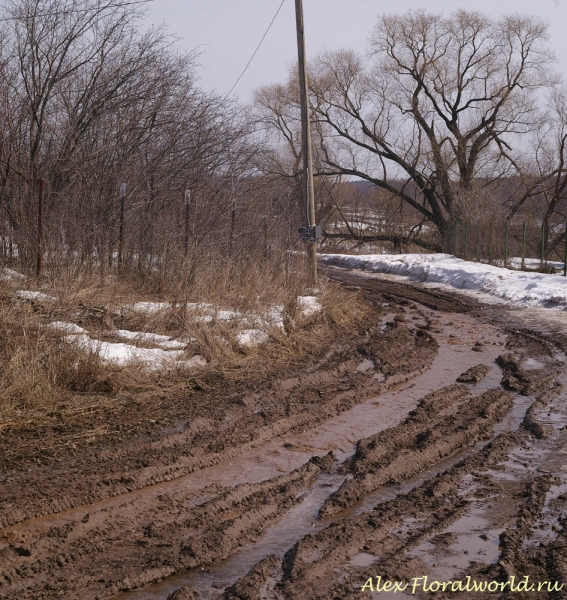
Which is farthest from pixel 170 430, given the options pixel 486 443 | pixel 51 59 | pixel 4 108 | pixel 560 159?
pixel 560 159

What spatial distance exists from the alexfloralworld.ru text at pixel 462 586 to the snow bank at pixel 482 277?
12.6m

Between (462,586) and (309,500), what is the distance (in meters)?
1.45

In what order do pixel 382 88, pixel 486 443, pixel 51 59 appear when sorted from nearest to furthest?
pixel 486 443 → pixel 51 59 → pixel 382 88

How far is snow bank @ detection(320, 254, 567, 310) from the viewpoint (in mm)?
16641

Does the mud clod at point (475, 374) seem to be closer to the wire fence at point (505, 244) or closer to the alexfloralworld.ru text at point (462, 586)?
the alexfloralworld.ru text at point (462, 586)

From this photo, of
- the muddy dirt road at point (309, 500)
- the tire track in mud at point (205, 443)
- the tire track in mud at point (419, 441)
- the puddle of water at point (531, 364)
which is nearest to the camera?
the muddy dirt road at point (309, 500)

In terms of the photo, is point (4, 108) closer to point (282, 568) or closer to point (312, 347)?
point (312, 347)

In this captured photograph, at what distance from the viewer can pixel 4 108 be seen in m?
A: 13.7

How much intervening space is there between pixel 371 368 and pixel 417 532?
5.14 metres

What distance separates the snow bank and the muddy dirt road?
8660mm

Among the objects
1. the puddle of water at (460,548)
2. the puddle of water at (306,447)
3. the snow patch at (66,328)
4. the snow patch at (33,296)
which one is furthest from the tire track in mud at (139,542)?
the snow patch at (33,296)

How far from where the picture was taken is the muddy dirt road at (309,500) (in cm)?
372

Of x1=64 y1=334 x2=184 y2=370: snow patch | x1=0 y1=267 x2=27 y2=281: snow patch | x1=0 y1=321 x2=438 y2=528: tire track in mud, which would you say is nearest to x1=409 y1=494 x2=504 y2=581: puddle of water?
x1=0 y1=321 x2=438 y2=528: tire track in mud

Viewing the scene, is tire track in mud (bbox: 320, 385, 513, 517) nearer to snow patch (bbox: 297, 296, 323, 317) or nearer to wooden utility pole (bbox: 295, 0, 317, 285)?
snow patch (bbox: 297, 296, 323, 317)
